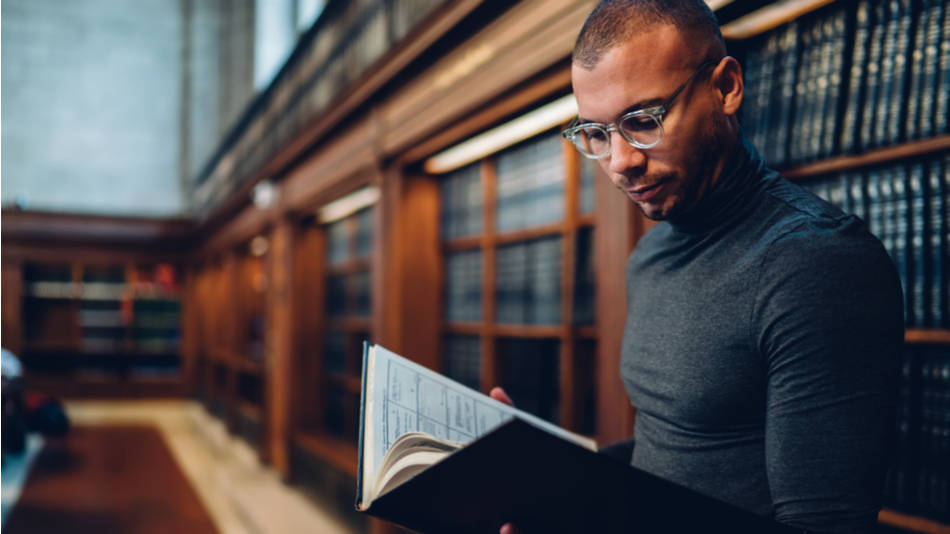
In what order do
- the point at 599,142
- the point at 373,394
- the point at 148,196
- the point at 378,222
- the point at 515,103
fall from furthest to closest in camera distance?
the point at 148,196
the point at 378,222
the point at 515,103
the point at 599,142
the point at 373,394

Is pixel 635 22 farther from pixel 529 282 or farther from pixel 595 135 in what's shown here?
pixel 529 282

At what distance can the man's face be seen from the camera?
3.54ft

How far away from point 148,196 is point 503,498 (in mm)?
13896

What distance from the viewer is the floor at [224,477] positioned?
508 cm

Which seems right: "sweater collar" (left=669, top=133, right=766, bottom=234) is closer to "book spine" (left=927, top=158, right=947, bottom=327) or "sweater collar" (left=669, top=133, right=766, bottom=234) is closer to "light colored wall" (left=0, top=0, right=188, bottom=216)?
"book spine" (left=927, top=158, right=947, bottom=327)

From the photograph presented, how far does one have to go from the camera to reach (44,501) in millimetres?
5605

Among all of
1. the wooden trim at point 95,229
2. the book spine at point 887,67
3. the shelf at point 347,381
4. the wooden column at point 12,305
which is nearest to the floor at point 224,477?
the shelf at point 347,381

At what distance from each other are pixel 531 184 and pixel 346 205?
263cm

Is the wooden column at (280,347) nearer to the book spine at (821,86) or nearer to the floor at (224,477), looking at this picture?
the floor at (224,477)

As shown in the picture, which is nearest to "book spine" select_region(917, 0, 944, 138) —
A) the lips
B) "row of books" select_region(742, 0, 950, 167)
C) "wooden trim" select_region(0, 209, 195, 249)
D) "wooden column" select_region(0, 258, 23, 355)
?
"row of books" select_region(742, 0, 950, 167)

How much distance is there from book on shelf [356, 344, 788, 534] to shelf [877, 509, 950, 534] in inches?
37.8

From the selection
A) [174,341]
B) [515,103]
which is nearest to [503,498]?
[515,103]

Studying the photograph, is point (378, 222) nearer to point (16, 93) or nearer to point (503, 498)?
point (503, 498)

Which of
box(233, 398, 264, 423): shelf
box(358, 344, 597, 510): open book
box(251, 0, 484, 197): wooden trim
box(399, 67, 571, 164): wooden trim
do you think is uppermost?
box(251, 0, 484, 197): wooden trim
